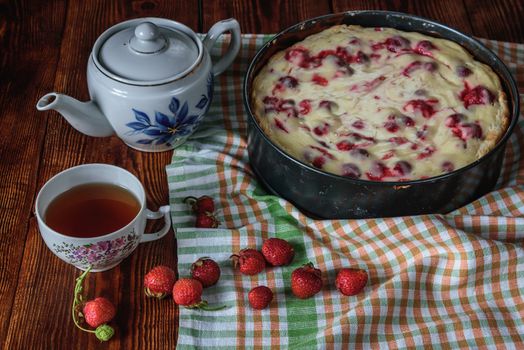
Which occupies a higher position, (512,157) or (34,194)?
(512,157)

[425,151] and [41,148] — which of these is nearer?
[425,151]

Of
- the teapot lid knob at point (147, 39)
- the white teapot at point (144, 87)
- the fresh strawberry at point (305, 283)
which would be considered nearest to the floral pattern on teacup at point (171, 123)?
the white teapot at point (144, 87)

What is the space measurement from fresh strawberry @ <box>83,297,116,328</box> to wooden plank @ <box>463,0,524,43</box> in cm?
136

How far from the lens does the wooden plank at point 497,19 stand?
2.19 m

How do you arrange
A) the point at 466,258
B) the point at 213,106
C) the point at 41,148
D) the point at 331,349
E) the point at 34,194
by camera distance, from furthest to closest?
the point at 213,106, the point at 41,148, the point at 34,194, the point at 466,258, the point at 331,349

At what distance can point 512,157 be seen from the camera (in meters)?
1.82

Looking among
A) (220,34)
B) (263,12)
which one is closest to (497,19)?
(263,12)

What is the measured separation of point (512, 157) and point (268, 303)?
0.74 meters

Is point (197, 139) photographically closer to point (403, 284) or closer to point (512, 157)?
point (403, 284)

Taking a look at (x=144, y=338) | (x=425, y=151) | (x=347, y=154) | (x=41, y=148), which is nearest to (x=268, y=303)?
(x=144, y=338)

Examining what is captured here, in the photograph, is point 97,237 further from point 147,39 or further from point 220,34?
point 220,34

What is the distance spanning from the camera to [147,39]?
162 cm

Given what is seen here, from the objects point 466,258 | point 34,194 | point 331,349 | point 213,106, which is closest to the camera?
point 331,349

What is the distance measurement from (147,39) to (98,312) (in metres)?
0.59
